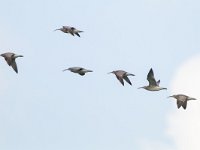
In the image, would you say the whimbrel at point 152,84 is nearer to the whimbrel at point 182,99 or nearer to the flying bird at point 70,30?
the whimbrel at point 182,99

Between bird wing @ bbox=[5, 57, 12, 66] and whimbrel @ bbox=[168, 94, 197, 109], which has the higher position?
bird wing @ bbox=[5, 57, 12, 66]

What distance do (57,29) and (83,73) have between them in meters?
5.02

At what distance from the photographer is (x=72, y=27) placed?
59906mm

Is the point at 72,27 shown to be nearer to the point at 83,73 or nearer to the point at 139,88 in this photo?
the point at 83,73

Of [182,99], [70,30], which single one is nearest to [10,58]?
[70,30]

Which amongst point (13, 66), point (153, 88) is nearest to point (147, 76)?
point (153, 88)

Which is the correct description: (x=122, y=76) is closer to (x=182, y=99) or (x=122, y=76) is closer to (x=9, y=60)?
(x=182, y=99)

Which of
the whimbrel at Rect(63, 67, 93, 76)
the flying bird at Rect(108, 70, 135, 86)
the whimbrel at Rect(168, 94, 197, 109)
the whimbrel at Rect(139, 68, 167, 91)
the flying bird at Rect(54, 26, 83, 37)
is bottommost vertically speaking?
the whimbrel at Rect(168, 94, 197, 109)

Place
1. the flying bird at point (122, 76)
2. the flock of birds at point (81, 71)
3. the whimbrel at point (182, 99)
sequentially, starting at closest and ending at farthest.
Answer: the flock of birds at point (81, 71) → the flying bird at point (122, 76) → the whimbrel at point (182, 99)

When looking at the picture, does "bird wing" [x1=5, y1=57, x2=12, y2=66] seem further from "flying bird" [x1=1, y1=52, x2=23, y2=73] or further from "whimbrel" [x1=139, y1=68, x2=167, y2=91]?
"whimbrel" [x1=139, y1=68, x2=167, y2=91]

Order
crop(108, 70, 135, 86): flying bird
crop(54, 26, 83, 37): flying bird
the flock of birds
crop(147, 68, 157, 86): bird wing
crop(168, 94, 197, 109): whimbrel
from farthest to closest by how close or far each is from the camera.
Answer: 1. crop(147, 68, 157, 86): bird wing
2. crop(168, 94, 197, 109): whimbrel
3. crop(108, 70, 135, 86): flying bird
4. the flock of birds
5. crop(54, 26, 83, 37): flying bird

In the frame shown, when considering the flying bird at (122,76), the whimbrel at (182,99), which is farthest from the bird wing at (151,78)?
the flying bird at (122,76)

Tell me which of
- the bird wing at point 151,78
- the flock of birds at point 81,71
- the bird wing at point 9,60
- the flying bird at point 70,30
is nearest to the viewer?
the flying bird at point 70,30

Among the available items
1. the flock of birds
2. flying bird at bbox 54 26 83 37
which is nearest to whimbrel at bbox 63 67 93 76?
the flock of birds
